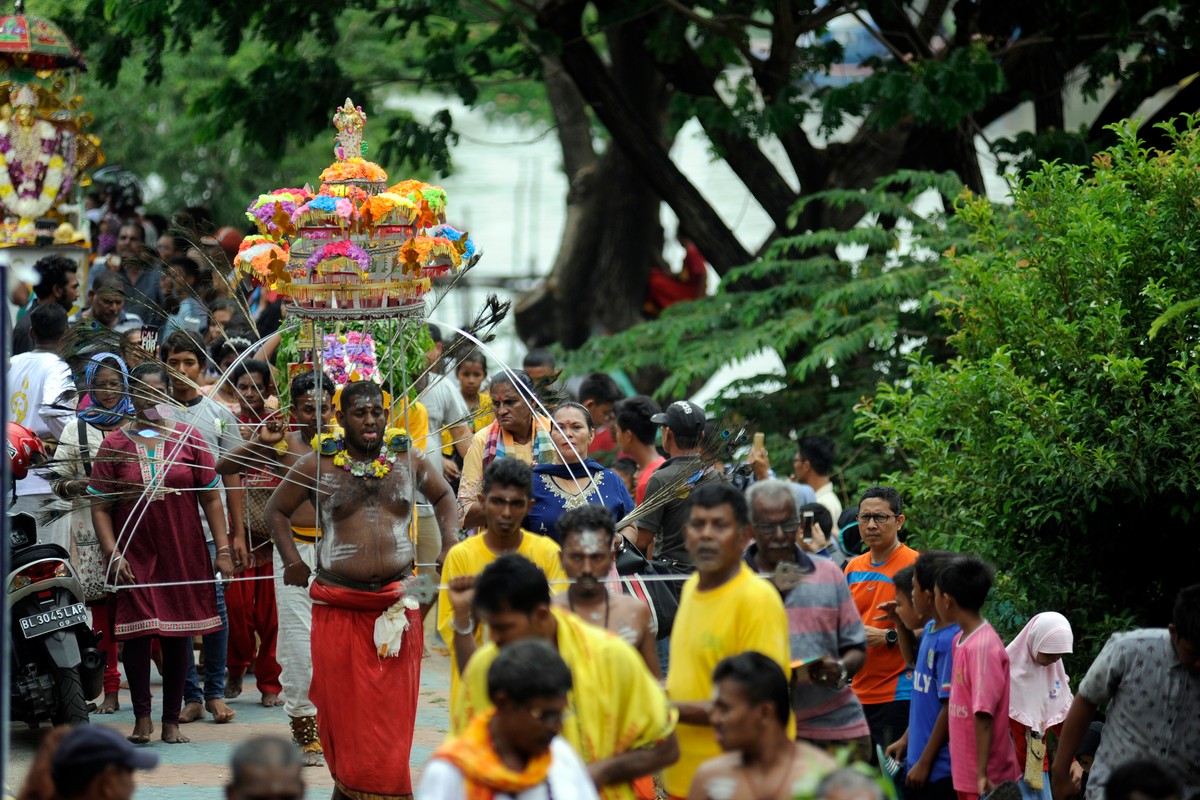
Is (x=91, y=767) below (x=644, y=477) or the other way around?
below

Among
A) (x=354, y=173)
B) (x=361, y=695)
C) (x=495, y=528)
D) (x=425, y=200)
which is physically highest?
(x=354, y=173)

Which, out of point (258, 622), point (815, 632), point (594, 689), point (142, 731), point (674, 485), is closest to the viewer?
point (594, 689)

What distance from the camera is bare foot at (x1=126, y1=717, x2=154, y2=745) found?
7.84 m

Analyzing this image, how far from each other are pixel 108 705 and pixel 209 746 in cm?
96

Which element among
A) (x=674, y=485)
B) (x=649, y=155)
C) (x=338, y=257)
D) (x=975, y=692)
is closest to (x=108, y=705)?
(x=338, y=257)

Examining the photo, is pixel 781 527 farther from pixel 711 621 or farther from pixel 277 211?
pixel 277 211

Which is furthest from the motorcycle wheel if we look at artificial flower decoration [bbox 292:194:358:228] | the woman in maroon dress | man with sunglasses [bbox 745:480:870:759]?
man with sunglasses [bbox 745:480:870:759]

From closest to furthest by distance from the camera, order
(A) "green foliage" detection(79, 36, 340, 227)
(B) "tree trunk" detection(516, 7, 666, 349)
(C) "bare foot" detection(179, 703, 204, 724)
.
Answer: (C) "bare foot" detection(179, 703, 204, 724) < (B) "tree trunk" detection(516, 7, 666, 349) < (A) "green foliage" detection(79, 36, 340, 227)

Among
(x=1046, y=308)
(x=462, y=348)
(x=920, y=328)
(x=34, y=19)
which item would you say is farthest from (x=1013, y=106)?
(x=34, y=19)

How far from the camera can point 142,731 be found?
7.84 m

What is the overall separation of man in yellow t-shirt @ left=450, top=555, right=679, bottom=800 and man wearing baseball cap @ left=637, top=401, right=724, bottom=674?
2.30 meters

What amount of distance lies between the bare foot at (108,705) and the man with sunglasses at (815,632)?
446 centimetres

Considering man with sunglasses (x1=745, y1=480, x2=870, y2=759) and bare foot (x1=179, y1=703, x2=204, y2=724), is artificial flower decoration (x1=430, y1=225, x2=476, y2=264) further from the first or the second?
bare foot (x1=179, y1=703, x2=204, y2=724)

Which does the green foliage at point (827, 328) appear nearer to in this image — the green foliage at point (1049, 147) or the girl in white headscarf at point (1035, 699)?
the green foliage at point (1049, 147)
